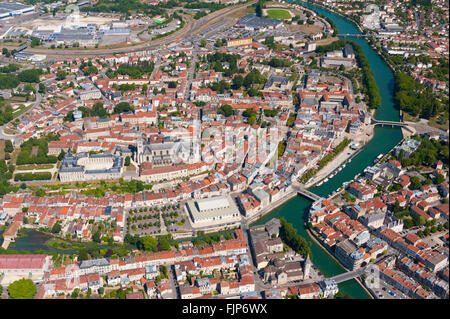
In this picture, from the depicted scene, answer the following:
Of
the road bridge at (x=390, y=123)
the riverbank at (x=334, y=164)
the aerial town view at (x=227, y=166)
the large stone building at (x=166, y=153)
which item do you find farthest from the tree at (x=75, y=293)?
the road bridge at (x=390, y=123)

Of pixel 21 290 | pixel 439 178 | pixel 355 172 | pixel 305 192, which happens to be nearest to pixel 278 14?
pixel 355 172

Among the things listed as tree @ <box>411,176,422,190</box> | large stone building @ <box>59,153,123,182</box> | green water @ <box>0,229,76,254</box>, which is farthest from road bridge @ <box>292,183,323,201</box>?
green water @ <box>0,229,76,254</box>

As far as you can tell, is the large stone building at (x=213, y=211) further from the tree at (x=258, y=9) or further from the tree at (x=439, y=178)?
the tree at (x=258, y=9)

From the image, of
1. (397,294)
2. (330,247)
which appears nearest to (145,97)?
(330,247)

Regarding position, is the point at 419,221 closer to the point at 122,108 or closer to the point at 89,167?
the point at 89,167

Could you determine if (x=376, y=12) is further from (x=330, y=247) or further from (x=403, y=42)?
(x=330, y=247)

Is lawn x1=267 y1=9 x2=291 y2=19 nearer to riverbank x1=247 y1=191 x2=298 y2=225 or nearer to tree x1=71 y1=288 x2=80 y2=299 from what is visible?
riverbank x1=247 y1=191 x2=298 y2=225
